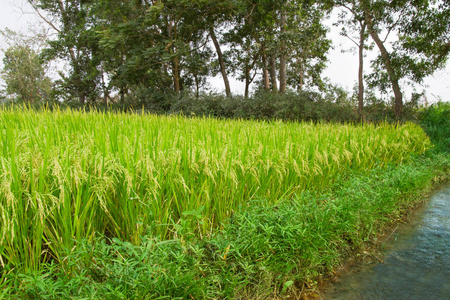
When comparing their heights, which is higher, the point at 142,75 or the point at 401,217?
the point at 142,75

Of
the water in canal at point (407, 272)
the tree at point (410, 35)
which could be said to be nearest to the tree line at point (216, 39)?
the tree at point (410, 35)

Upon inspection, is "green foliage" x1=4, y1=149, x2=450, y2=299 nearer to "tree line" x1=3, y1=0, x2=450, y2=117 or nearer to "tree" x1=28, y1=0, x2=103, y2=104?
"tree line" x1=3, y1=0, x2=450, y2=117

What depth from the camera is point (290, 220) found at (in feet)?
8.51

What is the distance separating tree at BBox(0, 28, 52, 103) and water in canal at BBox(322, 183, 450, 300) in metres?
28.4

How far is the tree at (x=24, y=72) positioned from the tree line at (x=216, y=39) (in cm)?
601

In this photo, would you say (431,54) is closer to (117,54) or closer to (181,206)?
(181,206)

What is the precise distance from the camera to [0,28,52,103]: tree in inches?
1016

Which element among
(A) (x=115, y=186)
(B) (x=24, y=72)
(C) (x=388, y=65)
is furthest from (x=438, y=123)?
(B) (x=24, y=72)

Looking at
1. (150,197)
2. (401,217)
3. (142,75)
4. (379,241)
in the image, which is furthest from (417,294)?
(142,75)

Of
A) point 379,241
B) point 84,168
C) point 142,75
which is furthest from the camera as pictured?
point 142,75

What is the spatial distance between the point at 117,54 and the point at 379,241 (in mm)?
15613

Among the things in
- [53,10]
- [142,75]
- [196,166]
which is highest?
[53,10]

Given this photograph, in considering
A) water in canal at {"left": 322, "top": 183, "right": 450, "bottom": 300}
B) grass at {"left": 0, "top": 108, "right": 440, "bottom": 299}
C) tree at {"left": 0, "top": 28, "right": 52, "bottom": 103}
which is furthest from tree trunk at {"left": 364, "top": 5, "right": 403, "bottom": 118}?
tree at {"left": 0, "top": 28, "right": 52, "bottom": 103}

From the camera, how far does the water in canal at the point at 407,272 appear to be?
2.52m
